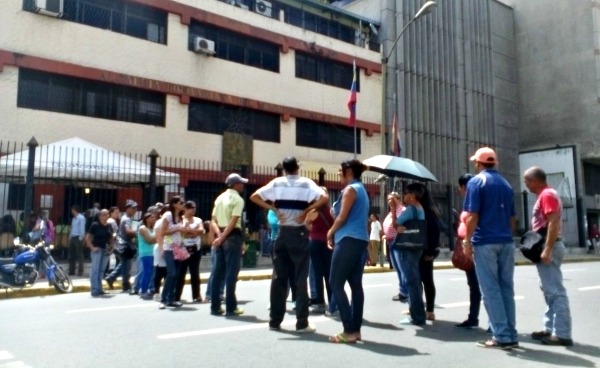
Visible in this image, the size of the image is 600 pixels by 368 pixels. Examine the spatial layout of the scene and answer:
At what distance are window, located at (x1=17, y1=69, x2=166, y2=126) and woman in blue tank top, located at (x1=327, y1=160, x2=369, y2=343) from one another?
1525cm

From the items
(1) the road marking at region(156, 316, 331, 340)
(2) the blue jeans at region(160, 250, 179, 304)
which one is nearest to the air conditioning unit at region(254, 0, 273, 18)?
(2) the blue jeans at region(160, 250, 179, 304)

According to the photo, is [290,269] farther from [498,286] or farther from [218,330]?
[498,286]

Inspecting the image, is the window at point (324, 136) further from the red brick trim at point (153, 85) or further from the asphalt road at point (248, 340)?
the asphalt road at point (248, 340)

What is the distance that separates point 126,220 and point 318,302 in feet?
17.0

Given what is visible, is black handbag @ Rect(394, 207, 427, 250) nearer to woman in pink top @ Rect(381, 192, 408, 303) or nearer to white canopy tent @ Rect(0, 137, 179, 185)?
woman in pink top @ Rect(381, 192, 408, 303)

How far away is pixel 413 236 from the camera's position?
21.2 feet

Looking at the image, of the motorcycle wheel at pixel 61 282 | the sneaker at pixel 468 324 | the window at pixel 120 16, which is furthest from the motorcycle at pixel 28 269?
the window at pixel 120 16

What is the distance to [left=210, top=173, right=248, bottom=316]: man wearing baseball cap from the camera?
6.95 m

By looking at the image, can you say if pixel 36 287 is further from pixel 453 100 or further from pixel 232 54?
pixel 453 100

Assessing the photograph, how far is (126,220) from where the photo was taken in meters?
11.0

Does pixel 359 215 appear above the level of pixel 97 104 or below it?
below

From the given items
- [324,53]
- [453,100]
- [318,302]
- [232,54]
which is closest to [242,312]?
[318,302]

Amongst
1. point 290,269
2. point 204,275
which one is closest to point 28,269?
point 204,275

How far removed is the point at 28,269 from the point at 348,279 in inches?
283
